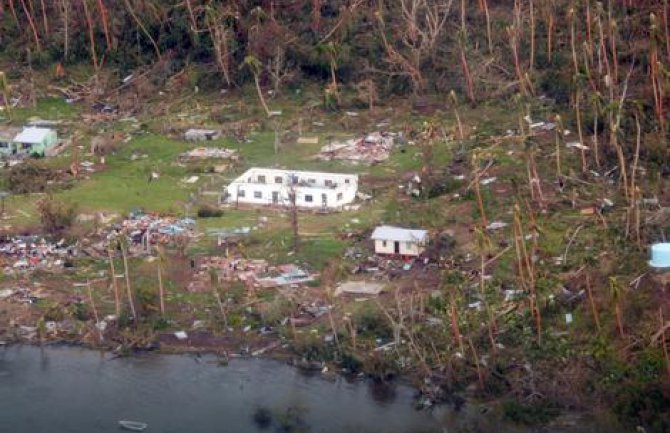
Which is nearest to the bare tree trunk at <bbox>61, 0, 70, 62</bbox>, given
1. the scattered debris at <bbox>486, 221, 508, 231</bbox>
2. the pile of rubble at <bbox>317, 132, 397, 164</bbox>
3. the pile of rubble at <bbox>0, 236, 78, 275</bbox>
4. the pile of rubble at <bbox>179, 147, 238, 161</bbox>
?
the pile of rubble at <bbox>179, 147, 238, 161</bbox>

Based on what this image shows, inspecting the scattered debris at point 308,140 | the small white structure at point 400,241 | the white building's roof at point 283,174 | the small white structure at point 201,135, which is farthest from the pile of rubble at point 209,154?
the small white structure at point 400,241

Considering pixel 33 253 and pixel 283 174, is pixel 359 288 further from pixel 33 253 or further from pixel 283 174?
pixel 33 253

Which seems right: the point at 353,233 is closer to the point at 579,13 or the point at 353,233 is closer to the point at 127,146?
the point at 127,146

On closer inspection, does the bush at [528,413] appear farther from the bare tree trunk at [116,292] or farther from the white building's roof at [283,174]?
the white building's roof at [283,174]

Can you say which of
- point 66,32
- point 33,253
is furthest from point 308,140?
point 66,32

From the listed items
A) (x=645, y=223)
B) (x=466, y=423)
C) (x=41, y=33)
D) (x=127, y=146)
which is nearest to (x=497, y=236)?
(x=645, y=223)
